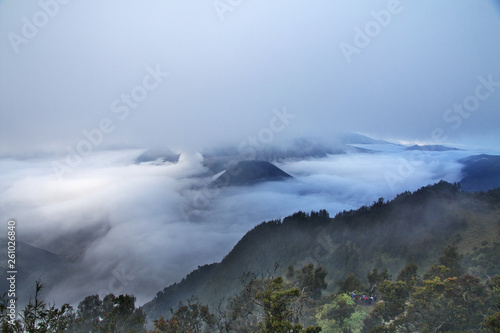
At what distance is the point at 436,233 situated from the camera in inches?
3883

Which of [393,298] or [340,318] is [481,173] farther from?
[340,318]

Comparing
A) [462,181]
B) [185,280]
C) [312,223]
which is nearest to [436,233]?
[312,223]

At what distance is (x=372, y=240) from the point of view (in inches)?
4621

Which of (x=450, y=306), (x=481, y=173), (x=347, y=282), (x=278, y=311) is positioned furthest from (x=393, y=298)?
(x=481, y=173)

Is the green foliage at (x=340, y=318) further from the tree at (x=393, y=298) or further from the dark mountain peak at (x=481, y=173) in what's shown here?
the dark mountain peak at (x=481, y=173)

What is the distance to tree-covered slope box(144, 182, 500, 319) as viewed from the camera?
88.2m

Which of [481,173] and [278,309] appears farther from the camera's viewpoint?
[481,173]

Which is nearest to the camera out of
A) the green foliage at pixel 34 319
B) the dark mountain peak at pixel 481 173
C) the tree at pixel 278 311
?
the green foliage at pixel 34 319

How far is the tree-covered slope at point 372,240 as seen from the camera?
8819cm

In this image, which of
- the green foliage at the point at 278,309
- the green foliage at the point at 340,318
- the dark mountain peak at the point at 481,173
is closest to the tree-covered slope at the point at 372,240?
the green foliage at the point at 340,318

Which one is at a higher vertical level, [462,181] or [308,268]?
[462,181]

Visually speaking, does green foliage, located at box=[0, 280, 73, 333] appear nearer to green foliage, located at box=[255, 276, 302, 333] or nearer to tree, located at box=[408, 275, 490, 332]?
green foliage, located at box=[255, 276, 302, 333]

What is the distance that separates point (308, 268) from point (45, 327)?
4957cm

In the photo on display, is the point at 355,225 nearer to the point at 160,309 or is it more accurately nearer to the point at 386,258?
the point at 386,258
